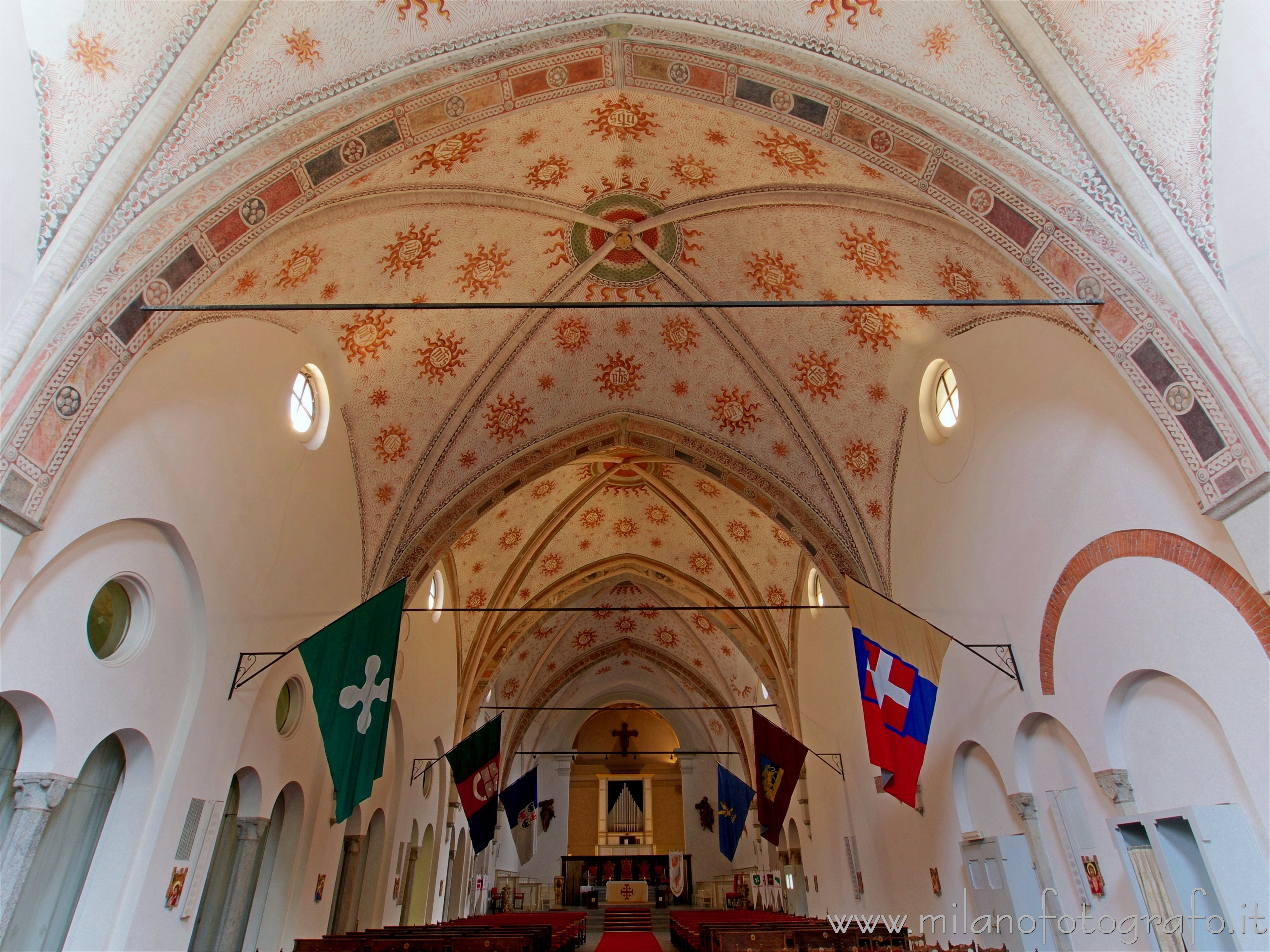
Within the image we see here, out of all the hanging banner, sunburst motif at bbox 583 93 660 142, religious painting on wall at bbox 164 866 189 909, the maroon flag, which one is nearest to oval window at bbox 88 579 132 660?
religious painting on wall at bbox 164 866 189 909

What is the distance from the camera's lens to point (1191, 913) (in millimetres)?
6527

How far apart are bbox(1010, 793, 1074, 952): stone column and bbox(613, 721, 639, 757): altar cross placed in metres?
23.9

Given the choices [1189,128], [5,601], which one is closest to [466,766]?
[5,601]

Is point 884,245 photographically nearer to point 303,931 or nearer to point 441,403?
point 441,403

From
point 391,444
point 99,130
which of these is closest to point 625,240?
point 391,444

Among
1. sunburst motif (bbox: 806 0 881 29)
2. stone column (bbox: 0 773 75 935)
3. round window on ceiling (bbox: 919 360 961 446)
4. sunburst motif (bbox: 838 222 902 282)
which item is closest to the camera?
stone column (bbox: 0 773 75 935)

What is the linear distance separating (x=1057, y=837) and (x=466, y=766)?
29.5 ft

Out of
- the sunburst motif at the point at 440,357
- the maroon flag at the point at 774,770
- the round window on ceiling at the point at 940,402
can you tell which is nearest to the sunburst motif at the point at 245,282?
the sunburst motif at the point at 440,357

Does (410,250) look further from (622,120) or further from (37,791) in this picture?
(37,791)

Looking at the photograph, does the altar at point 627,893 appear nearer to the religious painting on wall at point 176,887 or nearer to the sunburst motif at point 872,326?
the religious painting on wall at point 176,887

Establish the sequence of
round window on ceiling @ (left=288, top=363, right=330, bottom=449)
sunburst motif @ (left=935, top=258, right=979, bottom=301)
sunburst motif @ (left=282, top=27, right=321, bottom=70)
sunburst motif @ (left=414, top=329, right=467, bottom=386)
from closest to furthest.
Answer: sunburst motif @ (left=282, top=27, right=321, bottom=70), sunburst motif @ (left=935, top=258, right=979, bottom=301), round window on ceiling @ (left=288, top=363, right=330, bottom=449), sunburst motif @ (left=414, top=329, right=467, bottom=386)

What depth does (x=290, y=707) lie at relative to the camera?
1080 cm

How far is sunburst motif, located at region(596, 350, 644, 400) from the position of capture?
13133 mm

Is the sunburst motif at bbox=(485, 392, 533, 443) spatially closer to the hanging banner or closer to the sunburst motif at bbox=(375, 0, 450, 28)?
the sunburst motif at bbox=(375, 0, 450, 28)
